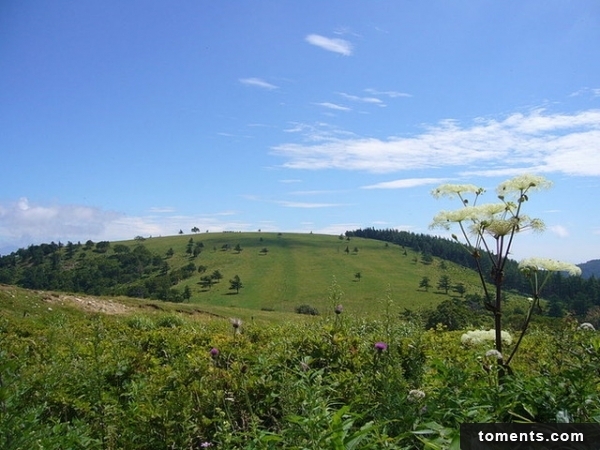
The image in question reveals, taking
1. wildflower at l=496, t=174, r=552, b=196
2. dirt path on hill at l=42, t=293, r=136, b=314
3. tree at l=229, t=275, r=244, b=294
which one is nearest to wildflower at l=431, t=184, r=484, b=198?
wildflower at l=496, t=174, r=552, b=196

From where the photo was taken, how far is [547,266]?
3854 millimetres

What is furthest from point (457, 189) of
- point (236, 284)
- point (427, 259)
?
point (427, 259)

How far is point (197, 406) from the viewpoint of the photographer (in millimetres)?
4461

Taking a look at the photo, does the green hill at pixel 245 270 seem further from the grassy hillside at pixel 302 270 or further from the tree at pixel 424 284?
the tree at pixel 424 284

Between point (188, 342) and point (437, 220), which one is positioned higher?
point (437, 220)

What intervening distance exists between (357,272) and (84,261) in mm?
93620

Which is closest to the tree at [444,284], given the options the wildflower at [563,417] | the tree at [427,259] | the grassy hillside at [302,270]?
the grassy hillside at [302,270]

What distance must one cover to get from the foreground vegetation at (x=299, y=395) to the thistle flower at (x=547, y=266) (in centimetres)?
42

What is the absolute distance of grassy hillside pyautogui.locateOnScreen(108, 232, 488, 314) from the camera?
12088cm

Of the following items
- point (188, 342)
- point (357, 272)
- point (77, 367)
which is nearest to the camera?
point (77, 367)

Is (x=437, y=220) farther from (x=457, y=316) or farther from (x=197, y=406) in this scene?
(x=457, y=316)

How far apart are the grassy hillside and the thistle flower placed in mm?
98724

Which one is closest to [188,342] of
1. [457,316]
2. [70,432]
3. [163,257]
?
[70,432]

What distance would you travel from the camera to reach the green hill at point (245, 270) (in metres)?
123
